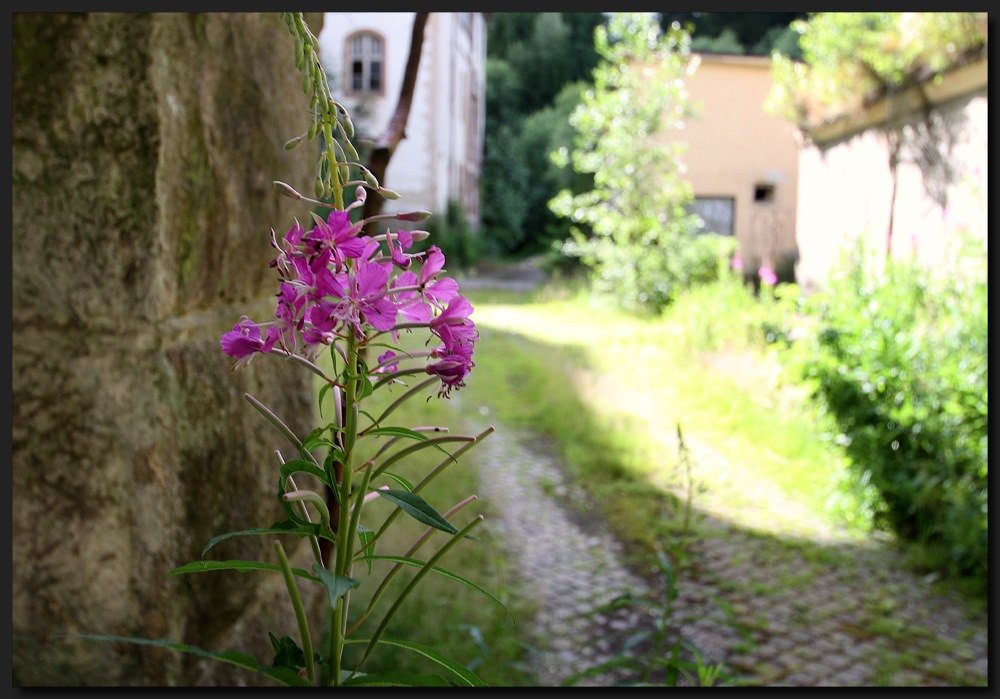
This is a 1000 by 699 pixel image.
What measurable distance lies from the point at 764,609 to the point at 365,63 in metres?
11.7

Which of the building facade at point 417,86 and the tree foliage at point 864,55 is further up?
the building facade at point 417,86

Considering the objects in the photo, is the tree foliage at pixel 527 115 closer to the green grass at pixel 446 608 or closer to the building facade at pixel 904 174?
the building facade at pixel 904 174

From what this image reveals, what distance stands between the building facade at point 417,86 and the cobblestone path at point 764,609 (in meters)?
8.36

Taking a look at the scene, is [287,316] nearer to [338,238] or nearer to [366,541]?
[338,238]

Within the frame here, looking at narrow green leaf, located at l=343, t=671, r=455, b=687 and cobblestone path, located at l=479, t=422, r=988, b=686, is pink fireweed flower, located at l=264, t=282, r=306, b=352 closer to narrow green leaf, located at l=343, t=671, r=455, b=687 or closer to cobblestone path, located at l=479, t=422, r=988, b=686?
narrow green leaf, located at l=343, t=671, r=455, b=687

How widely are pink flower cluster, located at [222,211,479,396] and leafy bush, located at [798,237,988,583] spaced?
Answer: 2790 mm

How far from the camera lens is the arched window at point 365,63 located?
12352mm

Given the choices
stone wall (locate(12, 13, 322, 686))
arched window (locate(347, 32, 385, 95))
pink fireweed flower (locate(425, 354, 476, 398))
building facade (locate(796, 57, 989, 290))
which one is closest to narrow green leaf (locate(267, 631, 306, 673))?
pink fireweed flower (locate(425, 354, 476, 398))

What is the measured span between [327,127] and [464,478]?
3.25 metres

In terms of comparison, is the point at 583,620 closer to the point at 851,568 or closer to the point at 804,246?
the point at 851,568

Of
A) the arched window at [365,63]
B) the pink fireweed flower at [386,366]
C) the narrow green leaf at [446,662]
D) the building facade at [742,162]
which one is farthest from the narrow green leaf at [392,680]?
the arched window at [365,63]

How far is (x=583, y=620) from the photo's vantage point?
2627 millimetres

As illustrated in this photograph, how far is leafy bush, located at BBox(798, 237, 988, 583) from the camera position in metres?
2.80

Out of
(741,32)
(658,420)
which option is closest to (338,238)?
(658,420)
